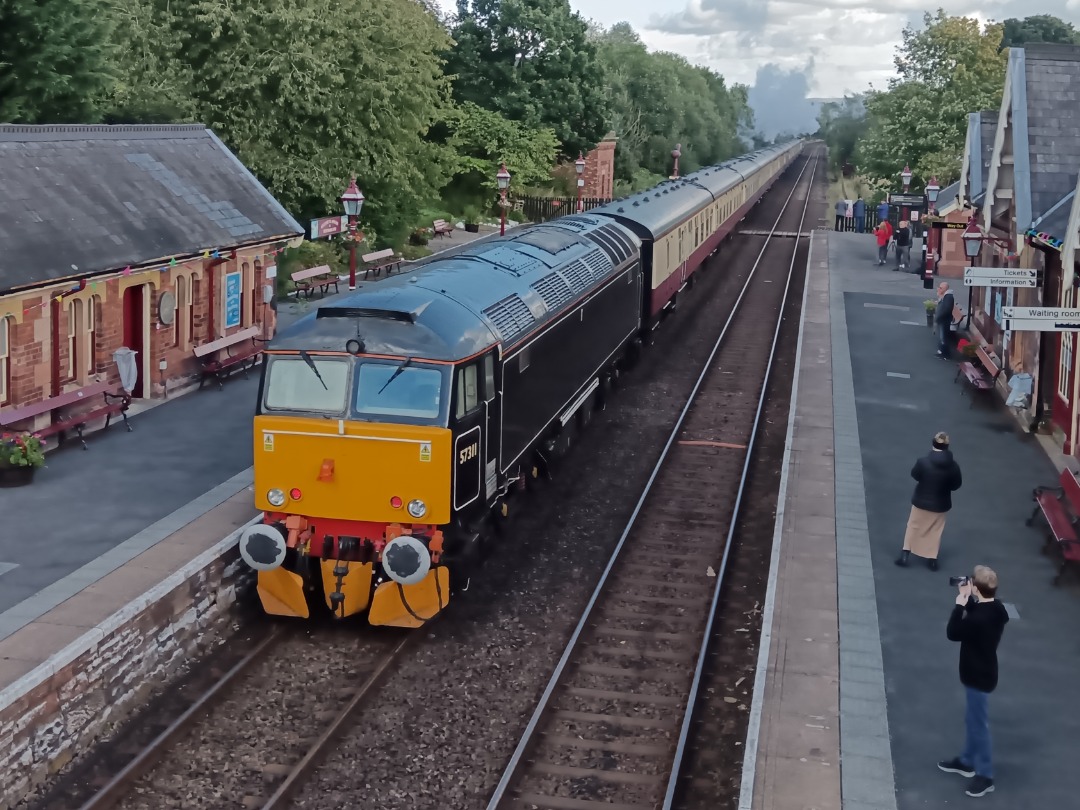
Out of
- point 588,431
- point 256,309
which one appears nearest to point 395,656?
point 588,431

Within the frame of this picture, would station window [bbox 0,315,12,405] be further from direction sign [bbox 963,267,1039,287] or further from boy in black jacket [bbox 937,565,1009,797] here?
direction sign [bbox 963,267,1039,287]

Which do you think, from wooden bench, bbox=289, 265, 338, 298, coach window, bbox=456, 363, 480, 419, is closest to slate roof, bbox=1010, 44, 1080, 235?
coach window, bbox=456, 363, 480, 419

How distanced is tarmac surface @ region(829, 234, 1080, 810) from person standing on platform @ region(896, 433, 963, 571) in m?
0.27

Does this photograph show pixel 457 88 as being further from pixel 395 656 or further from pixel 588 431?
pixel 395 656

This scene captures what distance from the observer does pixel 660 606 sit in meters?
13.2

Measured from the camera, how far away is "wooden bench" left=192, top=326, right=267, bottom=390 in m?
21.0

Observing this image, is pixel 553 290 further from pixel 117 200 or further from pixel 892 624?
pixel 117 200

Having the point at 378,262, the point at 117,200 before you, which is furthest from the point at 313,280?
the point at 117,200

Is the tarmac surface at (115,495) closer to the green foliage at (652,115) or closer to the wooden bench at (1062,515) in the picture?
the wooden bench at (1062,515)

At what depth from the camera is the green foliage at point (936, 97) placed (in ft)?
161

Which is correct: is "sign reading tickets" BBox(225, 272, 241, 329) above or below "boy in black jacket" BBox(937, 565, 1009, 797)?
above

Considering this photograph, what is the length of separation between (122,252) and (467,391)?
866 centimetres

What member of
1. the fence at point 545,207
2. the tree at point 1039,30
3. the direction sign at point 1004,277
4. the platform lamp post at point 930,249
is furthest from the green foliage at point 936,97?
the tree at point 1039,30

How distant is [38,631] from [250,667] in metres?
1.85
